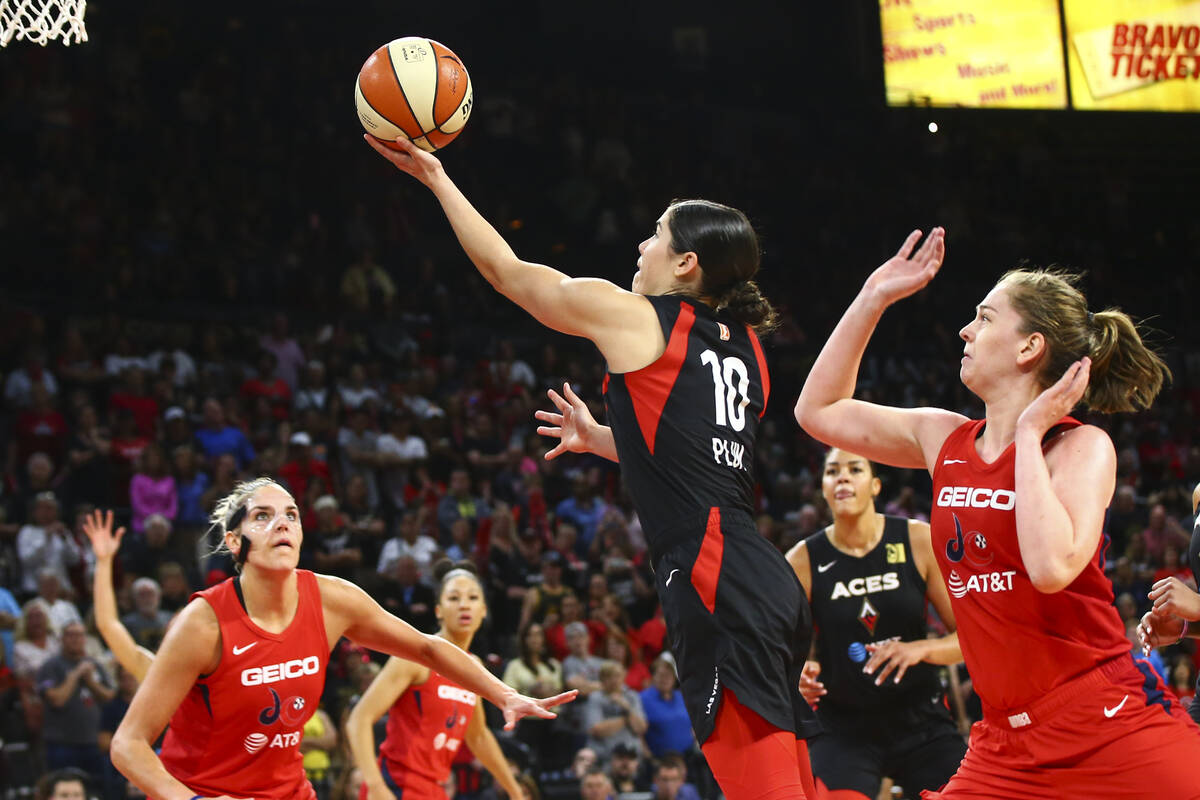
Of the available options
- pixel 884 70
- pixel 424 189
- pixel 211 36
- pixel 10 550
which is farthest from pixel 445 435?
pixel 884 70

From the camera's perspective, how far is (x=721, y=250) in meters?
3.73

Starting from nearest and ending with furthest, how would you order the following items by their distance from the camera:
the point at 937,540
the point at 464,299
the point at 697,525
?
the point at 937,540 → the point at 697,525 → the point at 464,299

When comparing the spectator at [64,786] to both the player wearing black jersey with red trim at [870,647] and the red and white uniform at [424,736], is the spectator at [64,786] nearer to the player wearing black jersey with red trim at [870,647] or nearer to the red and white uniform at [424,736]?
the red and white uniform at [424,736]

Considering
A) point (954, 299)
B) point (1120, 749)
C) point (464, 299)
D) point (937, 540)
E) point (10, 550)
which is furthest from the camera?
point (954, 299)

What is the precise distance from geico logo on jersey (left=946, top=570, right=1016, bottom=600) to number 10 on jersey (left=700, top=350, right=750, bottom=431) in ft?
2.43

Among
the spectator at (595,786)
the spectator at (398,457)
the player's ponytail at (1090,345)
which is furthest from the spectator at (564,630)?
the player's ponytail at (1090,345)

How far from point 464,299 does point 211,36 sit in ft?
15.1

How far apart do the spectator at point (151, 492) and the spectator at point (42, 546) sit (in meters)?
0.70

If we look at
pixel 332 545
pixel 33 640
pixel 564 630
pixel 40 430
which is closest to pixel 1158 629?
pixel 564 630

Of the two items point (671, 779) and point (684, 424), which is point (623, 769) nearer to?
point (671, 779)

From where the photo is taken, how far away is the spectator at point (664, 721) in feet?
32.6

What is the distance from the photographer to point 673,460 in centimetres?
349

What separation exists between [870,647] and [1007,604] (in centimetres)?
224

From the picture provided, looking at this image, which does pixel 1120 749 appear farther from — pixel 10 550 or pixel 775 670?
pixel 10 550
